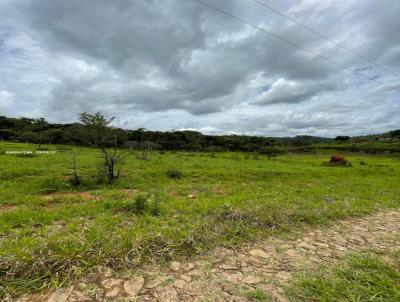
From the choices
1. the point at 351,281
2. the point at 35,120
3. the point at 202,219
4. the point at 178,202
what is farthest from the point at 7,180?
the point at 35,120

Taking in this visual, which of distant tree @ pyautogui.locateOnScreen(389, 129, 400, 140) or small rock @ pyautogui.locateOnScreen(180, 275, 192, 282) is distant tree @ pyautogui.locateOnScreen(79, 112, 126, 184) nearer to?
small rock @ pyautogui.locateOnScreen(180, 275, 192, 282)

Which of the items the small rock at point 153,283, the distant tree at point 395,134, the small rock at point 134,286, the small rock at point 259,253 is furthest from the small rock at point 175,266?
the distant tree at point 395,134

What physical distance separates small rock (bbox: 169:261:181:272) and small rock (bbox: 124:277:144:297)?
1.37 feet

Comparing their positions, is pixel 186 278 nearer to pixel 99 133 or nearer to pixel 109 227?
pixel 109 227

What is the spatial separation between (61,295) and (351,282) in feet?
10.7

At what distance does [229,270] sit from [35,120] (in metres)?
76.6

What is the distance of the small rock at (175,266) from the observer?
2927mm

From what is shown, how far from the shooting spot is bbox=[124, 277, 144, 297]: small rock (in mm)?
2451

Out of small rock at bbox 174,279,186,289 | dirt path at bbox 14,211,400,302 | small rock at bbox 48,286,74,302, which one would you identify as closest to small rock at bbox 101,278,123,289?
dirt path at bbox 14,211,400,302

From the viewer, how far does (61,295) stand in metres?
2.36

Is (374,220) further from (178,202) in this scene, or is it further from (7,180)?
(7,180)

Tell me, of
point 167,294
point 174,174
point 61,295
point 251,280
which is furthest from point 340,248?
point 174,174

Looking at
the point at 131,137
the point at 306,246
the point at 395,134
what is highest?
the point at 395,134

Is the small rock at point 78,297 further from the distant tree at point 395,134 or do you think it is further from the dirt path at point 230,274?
the distant tree at point 395,134
